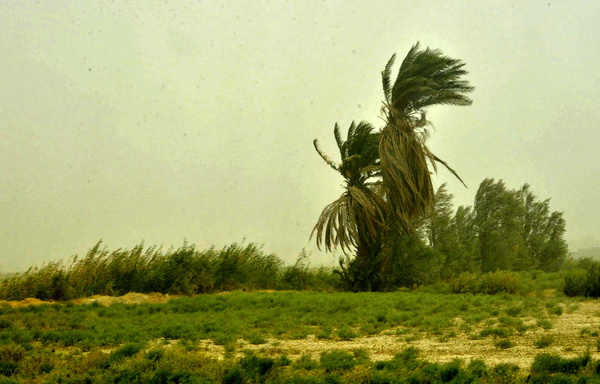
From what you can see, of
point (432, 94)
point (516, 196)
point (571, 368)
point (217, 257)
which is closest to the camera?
point (571, 368)

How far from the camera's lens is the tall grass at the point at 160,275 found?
16.7m

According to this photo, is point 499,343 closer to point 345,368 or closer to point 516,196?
point 345,368

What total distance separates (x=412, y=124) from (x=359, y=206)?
187 inches

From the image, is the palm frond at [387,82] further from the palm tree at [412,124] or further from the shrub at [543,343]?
the shrub at [543,343]

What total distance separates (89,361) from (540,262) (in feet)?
121

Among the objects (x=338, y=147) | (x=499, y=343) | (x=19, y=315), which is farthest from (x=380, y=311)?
(x=338, y=147)

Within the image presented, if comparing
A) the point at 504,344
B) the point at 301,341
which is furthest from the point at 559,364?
the point at 301,341

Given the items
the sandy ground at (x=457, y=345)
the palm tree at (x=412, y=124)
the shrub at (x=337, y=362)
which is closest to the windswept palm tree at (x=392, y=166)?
the palm tree at (x=412, y=124)

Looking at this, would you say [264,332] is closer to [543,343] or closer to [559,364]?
[543,343]

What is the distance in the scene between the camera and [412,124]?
23406 millimetres

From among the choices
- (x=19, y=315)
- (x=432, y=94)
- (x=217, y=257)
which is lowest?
(x=19, y=315)

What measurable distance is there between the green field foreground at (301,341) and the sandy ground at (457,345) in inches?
0.7

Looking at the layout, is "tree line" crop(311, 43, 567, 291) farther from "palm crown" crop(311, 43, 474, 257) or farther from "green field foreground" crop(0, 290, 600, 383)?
"green field foreground" crop(0, 290, 600, 383)

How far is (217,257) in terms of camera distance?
69.8 ft
